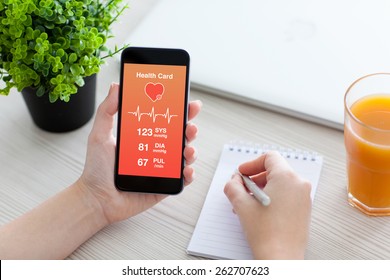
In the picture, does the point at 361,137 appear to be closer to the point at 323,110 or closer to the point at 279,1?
the point at 323,110

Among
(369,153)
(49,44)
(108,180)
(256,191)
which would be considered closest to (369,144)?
(369,153)

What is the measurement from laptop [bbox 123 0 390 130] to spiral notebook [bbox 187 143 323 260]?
98mm

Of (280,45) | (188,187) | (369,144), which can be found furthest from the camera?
(280,45)

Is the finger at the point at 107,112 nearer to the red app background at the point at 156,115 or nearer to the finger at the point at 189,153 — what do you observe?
the red app background at the point at 156,115

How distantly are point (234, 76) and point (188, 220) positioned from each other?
12.4 inches

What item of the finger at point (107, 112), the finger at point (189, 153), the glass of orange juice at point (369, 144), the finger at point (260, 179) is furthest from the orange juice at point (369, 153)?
the finger at point (107, 112)

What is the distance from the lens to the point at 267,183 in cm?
96

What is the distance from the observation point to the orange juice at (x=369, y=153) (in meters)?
0.91

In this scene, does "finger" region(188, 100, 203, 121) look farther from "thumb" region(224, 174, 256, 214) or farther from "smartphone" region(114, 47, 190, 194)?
Result: "thumb" region(224, 174, 256, 214)

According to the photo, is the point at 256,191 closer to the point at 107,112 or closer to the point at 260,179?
the point at 260,179

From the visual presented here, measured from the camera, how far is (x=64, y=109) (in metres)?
1.09

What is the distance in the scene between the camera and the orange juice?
2.97ft

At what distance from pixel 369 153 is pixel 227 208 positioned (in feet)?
0.80

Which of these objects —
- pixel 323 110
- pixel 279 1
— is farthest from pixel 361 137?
pixel 279 1
